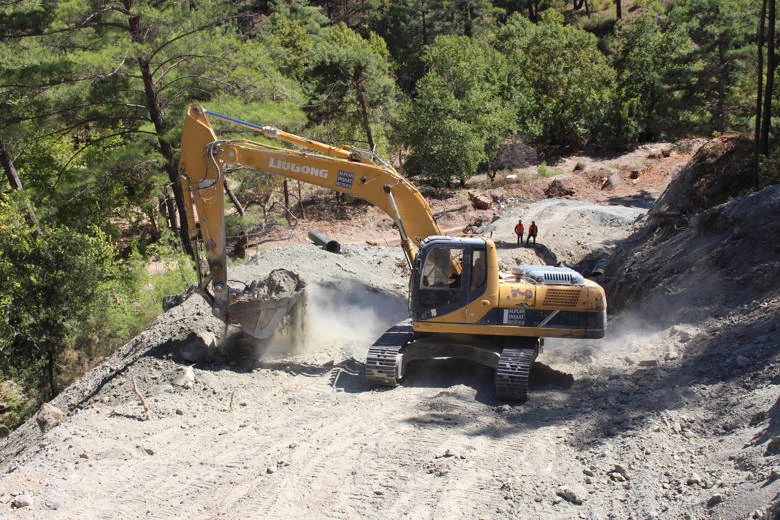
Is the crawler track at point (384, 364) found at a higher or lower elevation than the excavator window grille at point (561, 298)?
lower

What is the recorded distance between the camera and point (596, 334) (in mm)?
10375

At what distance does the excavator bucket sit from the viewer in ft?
36.8

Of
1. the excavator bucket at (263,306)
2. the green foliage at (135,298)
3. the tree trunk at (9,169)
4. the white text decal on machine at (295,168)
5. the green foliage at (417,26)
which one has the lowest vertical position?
the green foliage at (135,298)

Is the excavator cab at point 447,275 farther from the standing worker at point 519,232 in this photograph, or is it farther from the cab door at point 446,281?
the standing worker at point 519,232

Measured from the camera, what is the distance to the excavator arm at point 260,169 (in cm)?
1078

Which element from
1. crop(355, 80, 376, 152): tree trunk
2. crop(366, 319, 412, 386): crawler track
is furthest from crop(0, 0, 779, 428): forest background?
crop(366, 319, 412, 386): crawler track

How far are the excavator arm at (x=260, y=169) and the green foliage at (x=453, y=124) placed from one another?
1889 cm

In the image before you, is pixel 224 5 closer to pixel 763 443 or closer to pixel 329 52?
pixel 329 52

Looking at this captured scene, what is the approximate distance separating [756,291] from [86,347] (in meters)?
13.6

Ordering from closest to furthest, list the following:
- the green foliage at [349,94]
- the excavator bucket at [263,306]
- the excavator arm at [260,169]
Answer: the excavator arm at [260,169]
the excavator bucket at [263,306]
the green foliage at [349,94]

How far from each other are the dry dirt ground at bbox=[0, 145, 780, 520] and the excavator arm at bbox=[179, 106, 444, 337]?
1685 mm

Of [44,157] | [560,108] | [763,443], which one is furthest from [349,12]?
[763,443]

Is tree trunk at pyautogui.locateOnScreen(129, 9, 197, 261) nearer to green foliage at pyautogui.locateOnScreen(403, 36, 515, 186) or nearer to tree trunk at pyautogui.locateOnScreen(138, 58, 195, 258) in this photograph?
tree trunk at pyautogui.locateOnScreen(138, 58, 195, 258)

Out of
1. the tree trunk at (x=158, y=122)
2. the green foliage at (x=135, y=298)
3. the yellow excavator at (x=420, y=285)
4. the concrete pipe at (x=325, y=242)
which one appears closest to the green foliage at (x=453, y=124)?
the green foliage at (x=135, y=298)
